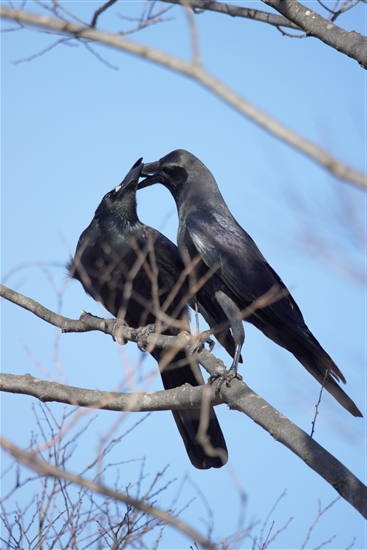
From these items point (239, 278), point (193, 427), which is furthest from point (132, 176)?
point (193, 427)

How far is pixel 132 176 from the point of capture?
220 inches

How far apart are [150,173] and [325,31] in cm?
220

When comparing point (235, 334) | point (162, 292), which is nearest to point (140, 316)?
point (162, 292)

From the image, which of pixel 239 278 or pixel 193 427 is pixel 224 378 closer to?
pixel 239 278

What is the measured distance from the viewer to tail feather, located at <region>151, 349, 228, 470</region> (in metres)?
4.70

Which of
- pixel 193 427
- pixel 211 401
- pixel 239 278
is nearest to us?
pixel 211 401

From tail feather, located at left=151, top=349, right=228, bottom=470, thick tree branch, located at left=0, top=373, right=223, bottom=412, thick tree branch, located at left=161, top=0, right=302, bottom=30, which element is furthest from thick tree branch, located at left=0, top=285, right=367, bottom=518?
thick tree branch, located at left=161, top=0, right=302, bottom=30

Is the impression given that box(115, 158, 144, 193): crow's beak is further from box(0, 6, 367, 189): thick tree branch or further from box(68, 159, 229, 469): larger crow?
box(0, 6, 367, 189): thick tree branch

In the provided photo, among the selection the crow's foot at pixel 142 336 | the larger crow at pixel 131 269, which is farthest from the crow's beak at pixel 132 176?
the crow's foot at pixel 142 336

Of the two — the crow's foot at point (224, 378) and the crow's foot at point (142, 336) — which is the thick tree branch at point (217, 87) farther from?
the crow's foot at point (142, 336)

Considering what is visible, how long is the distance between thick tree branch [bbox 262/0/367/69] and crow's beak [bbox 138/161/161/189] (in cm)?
194

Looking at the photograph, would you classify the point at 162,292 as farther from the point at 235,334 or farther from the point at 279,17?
the point at 279,17

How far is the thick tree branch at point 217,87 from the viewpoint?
157cm

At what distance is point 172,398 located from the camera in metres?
3.63
